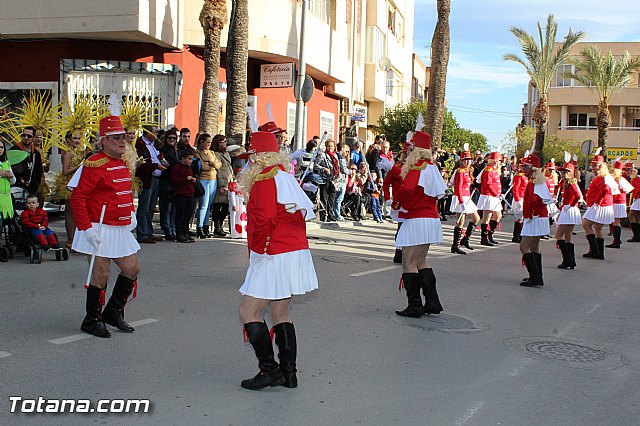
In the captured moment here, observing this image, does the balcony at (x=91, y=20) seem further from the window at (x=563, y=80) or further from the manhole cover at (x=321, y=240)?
the window at (x=563, y=80)

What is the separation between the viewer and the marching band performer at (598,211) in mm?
14422

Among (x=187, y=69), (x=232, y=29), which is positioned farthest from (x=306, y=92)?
(x=187, y=69)

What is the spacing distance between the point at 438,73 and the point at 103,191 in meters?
19.8

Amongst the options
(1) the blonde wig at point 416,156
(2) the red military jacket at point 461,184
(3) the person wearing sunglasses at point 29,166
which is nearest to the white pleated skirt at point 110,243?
(1) the blonde wig at point 416,156

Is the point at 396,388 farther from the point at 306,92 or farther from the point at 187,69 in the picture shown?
the point at 187,69

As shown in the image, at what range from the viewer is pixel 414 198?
8.16 m

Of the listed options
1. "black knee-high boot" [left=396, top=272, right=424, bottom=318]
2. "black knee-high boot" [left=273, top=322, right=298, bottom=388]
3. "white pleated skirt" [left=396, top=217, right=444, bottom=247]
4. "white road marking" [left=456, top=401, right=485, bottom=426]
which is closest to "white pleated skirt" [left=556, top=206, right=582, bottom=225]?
"white pleated skirt" [left=396, top=217, right=444, bottom=247]

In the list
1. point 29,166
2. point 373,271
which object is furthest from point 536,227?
point 29,166

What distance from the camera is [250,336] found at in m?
5.16

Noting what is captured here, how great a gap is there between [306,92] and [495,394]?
1303 centimetres

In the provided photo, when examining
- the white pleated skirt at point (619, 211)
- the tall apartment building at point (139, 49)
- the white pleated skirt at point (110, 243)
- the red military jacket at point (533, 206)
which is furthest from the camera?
the tall apartment building at point (139, 49)

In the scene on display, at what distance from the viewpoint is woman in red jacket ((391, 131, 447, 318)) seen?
25.8 feet

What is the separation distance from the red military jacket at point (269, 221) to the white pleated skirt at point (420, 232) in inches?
113

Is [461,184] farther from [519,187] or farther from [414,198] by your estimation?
[414,198]
